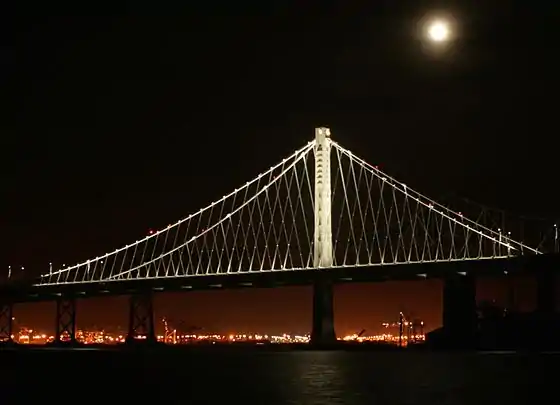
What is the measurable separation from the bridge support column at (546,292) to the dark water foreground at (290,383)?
14893mm

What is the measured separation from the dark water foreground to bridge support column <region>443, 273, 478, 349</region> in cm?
1420

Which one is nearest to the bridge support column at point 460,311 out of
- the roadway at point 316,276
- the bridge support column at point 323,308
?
the roadway at point 316,276

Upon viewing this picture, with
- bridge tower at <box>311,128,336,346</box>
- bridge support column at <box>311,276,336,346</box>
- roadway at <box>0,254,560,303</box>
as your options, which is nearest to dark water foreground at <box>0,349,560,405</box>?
roadway at <box>0,254,560,303</box>

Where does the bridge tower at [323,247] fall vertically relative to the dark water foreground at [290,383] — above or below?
above

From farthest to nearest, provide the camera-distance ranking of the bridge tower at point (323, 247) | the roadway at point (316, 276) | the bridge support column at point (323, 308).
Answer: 1. the bridge tower at point (323, 247)
2. the bridge support column at point (323, 308)
3. the roadway at point (316, 276)

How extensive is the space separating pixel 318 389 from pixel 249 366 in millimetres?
20598

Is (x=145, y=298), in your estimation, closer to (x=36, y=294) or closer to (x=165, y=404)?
(x=36, y=294)

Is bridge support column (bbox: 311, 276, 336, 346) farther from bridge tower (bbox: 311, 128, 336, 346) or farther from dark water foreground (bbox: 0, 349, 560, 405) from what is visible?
dark water foreground (bbox: 0, 349, 560, 405)

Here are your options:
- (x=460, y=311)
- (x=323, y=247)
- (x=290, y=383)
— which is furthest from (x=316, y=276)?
(x=290, y=383)

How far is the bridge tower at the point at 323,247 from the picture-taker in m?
75.6

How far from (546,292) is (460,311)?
6016mm

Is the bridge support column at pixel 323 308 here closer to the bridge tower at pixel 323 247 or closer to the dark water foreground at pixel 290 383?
the bridge tower at pixel 323 247

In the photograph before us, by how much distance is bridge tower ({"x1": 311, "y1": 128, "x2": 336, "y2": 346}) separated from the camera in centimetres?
7562

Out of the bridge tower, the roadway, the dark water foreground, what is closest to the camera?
the dark water foreground
